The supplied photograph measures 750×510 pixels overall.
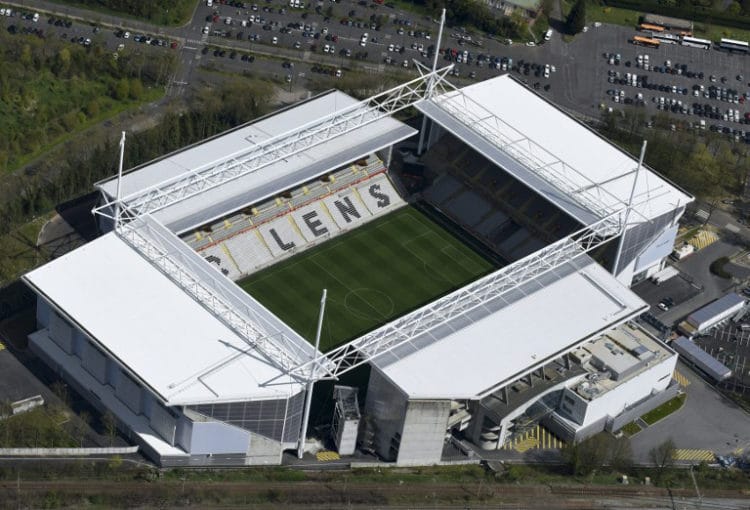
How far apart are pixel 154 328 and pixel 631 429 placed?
2291 inches

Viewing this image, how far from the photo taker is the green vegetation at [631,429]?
183750 millimetres

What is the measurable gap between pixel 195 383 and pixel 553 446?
44.0m

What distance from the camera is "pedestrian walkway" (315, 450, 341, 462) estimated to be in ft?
567

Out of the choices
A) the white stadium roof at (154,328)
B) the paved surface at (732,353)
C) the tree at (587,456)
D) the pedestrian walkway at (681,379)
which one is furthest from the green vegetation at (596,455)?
the white stadium roof at (154,328)

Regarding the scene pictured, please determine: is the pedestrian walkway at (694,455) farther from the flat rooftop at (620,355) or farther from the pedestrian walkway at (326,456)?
the pedestrian walkway at (326,456)

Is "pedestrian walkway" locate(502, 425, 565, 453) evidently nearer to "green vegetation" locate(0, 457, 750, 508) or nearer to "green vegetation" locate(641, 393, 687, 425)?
"green vegetation" locate(0, 457, 750, 508)

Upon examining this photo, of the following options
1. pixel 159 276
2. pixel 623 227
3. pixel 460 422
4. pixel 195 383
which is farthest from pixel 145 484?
pixel 623 227

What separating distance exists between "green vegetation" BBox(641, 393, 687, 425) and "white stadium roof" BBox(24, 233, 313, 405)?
44.2 m

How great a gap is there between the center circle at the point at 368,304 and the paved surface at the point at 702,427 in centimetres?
3579

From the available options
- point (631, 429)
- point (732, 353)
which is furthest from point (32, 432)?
point (732, 353)

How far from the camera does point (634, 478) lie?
177625mm

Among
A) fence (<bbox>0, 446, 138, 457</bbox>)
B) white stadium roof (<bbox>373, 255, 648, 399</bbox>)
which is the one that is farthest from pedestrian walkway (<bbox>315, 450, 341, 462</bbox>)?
fence (<bbox>0, 446, 138, 457</bbox>)

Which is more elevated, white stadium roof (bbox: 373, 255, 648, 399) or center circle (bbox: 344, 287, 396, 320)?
white stadium roof (bbox: 373, 255, 648, 399)

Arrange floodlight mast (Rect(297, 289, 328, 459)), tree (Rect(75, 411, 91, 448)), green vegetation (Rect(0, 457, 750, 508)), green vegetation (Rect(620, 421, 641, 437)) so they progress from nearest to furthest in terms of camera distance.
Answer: floodlight mast (Rect(297, 289, 328, 459))
green vegetation (Rect(0, 457, 750, 508))
tree (Rect(75, 411, 91, 448))
green vegetation (Rect(620, 421, 641, 437))
